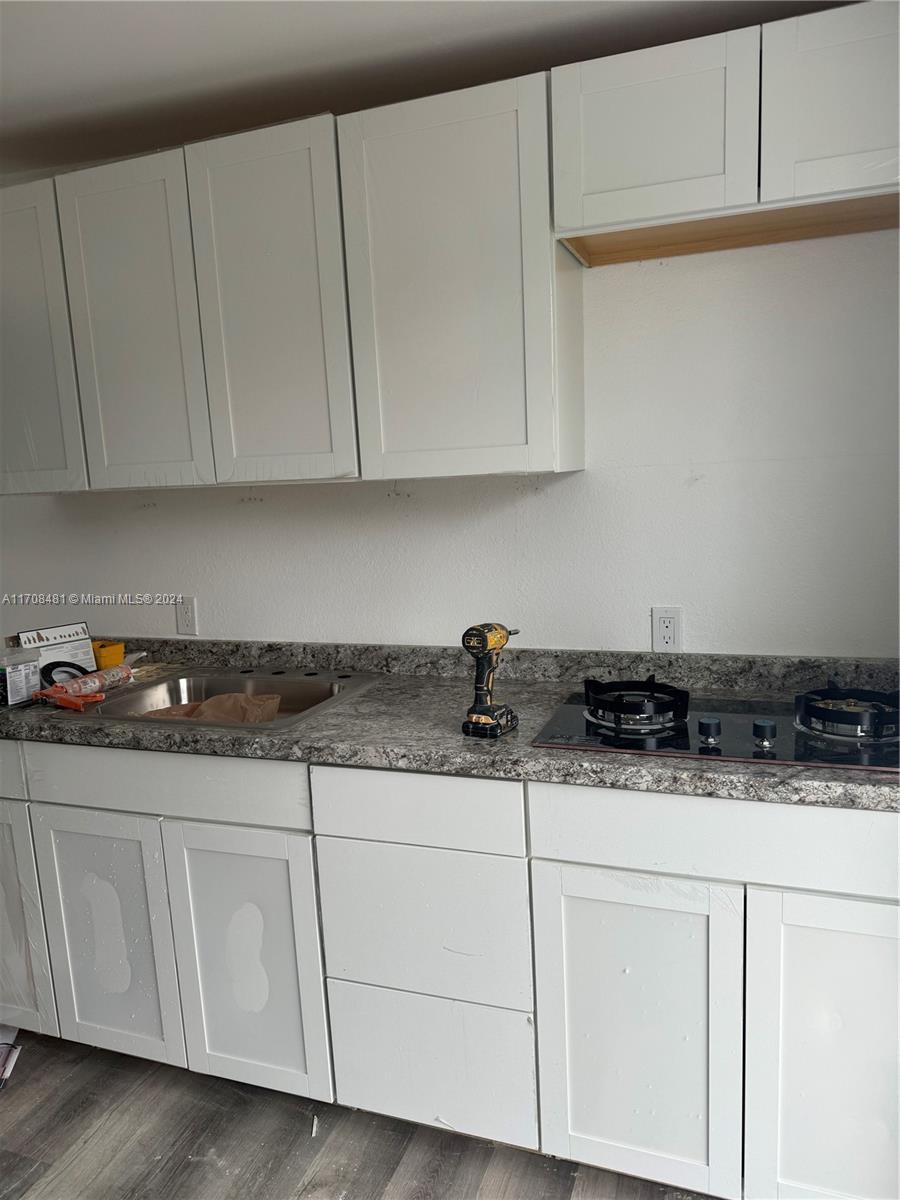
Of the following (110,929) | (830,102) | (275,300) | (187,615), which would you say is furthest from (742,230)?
(110,929)

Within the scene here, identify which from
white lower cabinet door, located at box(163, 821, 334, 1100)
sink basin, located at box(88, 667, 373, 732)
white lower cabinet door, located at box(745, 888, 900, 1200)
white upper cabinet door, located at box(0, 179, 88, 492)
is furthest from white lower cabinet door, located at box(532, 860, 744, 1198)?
white upper cabinet door, located at box(0, 179, 88, 492)

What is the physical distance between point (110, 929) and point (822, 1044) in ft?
4.89

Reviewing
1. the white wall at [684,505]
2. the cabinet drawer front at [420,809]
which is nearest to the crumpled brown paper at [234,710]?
the white wall at [684,505]

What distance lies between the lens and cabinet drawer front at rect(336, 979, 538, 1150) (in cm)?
158

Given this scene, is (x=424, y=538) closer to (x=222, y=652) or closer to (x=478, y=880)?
(x=222, y=652)

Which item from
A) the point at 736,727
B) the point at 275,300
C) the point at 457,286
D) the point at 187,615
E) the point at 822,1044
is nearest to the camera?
the point at 822,1044

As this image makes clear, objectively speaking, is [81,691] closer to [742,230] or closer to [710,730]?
[710,730]

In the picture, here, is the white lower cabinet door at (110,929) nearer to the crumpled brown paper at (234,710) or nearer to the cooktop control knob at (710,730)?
the crumpled brown paper at (234,710)

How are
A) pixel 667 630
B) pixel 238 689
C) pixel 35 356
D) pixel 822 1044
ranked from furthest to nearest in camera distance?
pixel 238 689
pixel 35 356
pixel 667 630
pixel 822 1044

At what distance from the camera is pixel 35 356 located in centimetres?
208

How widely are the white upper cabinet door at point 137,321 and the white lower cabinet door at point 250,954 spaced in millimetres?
864

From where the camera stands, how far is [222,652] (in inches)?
94.3

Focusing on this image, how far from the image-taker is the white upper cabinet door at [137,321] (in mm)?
1904

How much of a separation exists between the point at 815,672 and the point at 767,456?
0.49 metres
